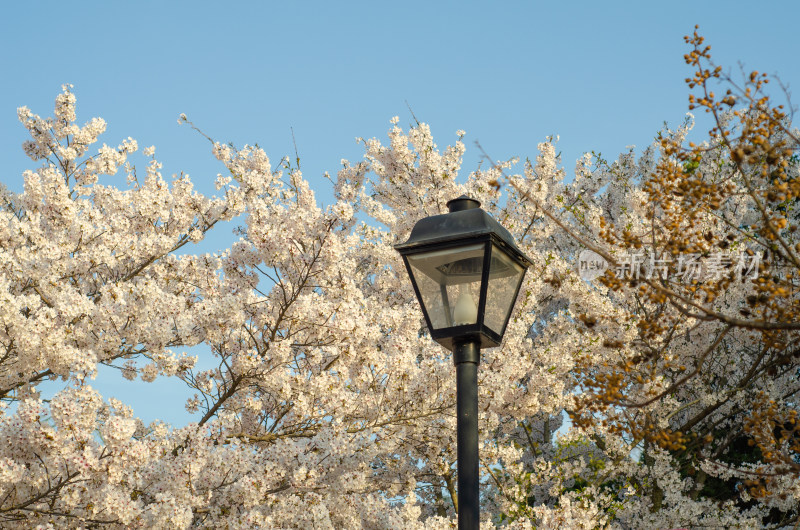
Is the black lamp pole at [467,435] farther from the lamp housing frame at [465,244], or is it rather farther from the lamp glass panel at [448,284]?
the lamp glass panel at [448,284]

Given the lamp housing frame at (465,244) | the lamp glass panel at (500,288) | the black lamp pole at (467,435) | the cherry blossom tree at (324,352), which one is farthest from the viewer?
the cherry blossom tree at (324,352)

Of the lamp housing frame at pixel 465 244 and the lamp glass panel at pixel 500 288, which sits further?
the lamp glass panel at pixel 500 288

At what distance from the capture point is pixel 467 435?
16.1 feet

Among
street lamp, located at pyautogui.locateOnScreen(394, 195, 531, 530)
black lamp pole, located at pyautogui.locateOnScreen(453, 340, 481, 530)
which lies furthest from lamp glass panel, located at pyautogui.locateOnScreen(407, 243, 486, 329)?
black lamp pole, located at pyautogui.locateOnScreen(453, 340, 481, 530)

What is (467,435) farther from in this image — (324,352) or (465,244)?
(324,352)

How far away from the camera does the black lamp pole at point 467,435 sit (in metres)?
4.73

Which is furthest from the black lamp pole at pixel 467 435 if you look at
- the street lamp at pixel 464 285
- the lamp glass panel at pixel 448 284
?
the lamp glass panel at pixel 448 284

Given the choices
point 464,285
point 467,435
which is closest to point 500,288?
point 464,285

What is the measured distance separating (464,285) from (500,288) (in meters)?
0.27

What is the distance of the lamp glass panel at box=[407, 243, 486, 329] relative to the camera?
5.06m

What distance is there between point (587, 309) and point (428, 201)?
3.61 m

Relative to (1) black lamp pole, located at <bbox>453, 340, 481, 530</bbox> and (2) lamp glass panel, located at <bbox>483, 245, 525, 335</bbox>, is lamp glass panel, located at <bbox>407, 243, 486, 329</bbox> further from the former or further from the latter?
(1) black lamp pole, located at <bbox>453, 340, 481, 530</bbox>

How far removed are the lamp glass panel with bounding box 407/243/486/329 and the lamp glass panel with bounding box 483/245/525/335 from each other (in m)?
0.09

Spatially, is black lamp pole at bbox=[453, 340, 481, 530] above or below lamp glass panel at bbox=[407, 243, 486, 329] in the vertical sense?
below
